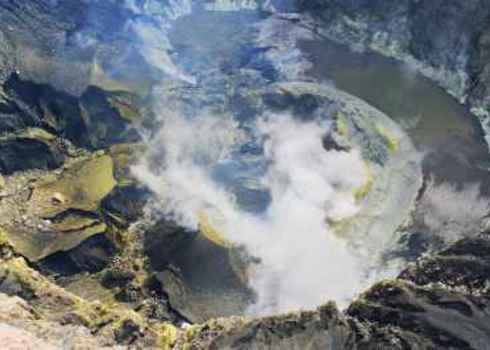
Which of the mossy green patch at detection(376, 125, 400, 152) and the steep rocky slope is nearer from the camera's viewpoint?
the steep rocky slope

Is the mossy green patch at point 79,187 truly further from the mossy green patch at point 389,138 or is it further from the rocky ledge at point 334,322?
the mossy green patch at point 389,138

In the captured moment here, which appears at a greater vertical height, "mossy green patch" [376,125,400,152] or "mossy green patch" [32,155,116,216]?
"mossy green patch" [376,125,400,152]

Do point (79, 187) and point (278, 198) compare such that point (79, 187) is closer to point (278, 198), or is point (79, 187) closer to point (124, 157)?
point (124, 157)

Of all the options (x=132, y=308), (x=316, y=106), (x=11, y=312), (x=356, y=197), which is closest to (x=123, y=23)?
(x=316, y=106)

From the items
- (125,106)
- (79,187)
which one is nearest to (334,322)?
(79,187)

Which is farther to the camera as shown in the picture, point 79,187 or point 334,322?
point 79,187

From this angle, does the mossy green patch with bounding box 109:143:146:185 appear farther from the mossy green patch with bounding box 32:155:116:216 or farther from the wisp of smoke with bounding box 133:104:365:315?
the wisp of smoke with bounding box 133:104:365:315

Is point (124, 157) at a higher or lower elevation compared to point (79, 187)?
higher

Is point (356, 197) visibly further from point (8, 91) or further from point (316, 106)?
point (8, 91)

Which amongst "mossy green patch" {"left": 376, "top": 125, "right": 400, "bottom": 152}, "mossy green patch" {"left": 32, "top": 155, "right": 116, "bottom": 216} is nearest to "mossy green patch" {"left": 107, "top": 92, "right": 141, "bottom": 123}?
"mossy green patch" {"left": 32, "top": 155, "right": 116, "bottom": 216}
